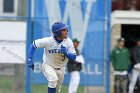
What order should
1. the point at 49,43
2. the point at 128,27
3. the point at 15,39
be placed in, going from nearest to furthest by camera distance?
the point at 49,43
the point at 15,39
the point at 128,27

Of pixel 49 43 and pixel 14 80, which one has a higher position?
pixel 49 43

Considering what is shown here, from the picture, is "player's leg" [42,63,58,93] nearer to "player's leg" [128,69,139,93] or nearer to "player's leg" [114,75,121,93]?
"player's leg" [114,75,121,93]

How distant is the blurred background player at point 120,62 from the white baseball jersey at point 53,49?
15.4 feet

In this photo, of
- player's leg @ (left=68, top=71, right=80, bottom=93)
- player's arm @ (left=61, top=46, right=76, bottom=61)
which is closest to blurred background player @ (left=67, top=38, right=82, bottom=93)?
player's leg @ (left=68, top=71, right=80, bottom=93)

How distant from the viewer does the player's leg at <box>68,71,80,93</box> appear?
1680cm

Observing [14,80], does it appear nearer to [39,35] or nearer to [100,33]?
[39,35]

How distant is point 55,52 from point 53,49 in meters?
0.07

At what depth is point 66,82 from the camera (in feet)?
56.2

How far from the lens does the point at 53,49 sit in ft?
41.3

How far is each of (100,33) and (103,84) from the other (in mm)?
1321

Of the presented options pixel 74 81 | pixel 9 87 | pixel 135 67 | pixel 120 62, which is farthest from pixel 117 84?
pixel 9 87

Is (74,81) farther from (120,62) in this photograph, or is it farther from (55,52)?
(55,52)

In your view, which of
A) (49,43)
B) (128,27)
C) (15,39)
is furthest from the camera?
(128,27)

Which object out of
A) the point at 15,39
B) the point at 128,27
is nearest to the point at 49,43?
the point at 15,39
